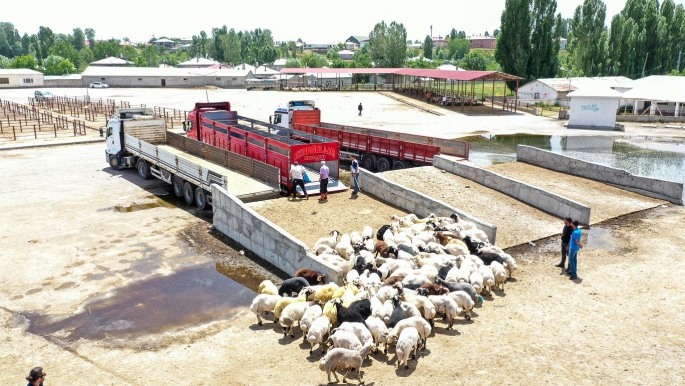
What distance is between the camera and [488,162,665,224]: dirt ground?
20.5 metres

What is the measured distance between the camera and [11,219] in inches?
742

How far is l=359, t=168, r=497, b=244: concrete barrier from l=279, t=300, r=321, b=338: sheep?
738 cm

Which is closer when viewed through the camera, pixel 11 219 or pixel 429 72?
pixel 11 219

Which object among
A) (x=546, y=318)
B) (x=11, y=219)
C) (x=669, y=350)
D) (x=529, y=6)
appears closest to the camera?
(x=669, y=350)

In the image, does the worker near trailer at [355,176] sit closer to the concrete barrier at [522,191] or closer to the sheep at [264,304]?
the concrete barrier at [522,191]

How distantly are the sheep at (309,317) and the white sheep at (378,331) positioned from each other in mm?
1032

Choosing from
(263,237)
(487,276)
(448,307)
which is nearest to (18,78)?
(263,237)

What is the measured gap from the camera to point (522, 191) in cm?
2084

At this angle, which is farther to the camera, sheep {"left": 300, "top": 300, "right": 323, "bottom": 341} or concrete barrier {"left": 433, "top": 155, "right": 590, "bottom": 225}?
concrete barrier {"left": 433, "top": 155, "right": 590, "bottom": 225}

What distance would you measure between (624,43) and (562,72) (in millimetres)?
26904

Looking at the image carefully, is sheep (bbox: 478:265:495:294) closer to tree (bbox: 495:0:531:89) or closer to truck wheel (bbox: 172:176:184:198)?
truck wheel (bbox: 172:176:184:198)

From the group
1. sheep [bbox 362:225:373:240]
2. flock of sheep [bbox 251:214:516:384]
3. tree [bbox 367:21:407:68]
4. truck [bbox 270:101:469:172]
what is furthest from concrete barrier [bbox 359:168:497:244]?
tree [bbox 367:21:407:68]

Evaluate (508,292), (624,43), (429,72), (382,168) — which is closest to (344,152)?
(382,168)

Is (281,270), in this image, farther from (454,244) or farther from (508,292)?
(508,292)
